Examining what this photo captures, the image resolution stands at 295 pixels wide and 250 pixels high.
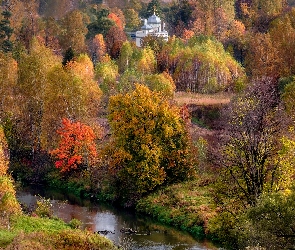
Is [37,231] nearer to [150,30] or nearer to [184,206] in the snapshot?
[184,206]

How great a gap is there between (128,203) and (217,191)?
1490 centimetres

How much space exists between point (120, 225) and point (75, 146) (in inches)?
485

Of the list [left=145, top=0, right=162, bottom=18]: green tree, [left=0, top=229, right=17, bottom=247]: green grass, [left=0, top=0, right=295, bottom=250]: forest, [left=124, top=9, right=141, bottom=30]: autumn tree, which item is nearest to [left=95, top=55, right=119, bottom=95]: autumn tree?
[left=0, top=0, right=295, bottom=250]: forest

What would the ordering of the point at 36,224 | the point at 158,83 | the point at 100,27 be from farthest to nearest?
the point at 100,27, the point at 158,83, the point at 36,224

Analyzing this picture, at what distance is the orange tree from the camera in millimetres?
47406

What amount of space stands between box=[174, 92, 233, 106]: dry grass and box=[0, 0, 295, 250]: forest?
16 centimetres

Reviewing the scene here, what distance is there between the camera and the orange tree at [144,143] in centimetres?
4741

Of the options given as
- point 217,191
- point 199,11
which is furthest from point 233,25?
point 217,191

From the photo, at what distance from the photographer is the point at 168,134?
4781 centimetres

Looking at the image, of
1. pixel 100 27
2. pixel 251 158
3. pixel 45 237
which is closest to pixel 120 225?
pixel 45 237

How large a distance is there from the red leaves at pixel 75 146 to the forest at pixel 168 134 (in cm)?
10

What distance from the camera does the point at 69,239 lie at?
34.8 meters

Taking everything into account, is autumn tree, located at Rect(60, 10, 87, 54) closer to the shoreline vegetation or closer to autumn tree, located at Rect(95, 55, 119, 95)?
autumn tree, located at Rect(95, 55, 119, 95)

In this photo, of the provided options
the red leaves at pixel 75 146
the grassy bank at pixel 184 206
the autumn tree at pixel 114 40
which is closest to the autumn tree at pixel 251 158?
the grassy bank at pixel 184 206
